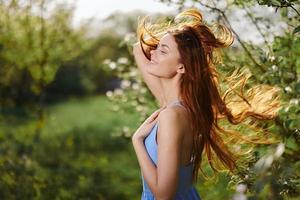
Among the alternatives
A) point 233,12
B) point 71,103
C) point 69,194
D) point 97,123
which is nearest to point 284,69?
point 233,12

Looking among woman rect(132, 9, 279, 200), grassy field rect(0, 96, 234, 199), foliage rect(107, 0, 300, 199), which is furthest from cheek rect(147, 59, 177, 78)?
grassy field rect(0, 96, 234, 199)

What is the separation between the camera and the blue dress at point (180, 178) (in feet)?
8.95

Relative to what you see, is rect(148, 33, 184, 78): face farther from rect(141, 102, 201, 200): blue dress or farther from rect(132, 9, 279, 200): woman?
rect(141, 102, 201, 200): blue dress

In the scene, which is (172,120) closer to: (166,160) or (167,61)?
(166,160)

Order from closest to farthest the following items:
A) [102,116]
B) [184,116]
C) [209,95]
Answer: [184,116] < [209,95] < [102,116]

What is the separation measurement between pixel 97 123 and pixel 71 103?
6169mm

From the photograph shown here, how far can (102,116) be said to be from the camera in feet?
51.1

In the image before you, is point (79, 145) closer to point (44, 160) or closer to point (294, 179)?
point (44, 160)

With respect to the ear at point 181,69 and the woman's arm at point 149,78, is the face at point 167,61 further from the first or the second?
the woman's arm at point 149,78

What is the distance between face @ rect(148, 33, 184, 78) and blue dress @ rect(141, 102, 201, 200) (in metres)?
0.21

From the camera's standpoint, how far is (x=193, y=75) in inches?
111

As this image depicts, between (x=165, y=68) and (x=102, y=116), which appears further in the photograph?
(x=102, y=116)

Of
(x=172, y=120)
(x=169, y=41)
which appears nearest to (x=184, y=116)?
(x=172, y=120)

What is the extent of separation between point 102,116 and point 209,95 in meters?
12.8
